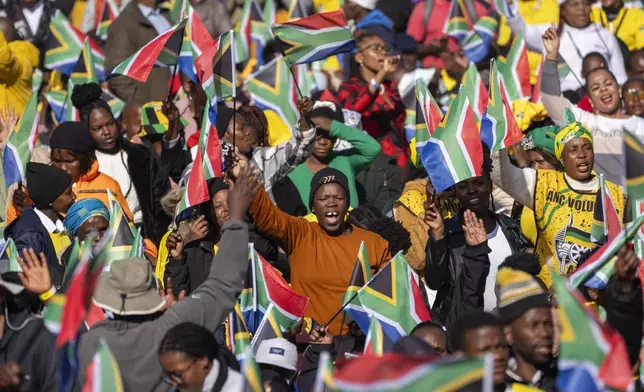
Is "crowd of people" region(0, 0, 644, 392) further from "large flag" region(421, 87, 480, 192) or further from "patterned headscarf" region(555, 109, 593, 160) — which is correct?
"large flag" region(421, 87, 480, 192)

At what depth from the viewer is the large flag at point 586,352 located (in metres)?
6.25

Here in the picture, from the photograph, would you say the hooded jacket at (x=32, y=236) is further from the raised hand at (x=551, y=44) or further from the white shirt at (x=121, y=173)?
the raised hand at (x=551, y=44)

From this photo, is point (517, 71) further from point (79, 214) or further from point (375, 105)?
point (79, 214)

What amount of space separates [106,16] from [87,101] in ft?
13.7

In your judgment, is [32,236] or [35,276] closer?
[35,276]

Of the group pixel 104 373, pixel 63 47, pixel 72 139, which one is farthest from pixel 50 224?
pixel 63 47

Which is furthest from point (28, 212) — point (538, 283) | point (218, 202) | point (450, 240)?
point (538, 283)

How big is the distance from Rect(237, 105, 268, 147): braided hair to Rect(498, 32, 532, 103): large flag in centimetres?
233

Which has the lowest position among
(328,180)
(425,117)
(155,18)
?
(328,180)

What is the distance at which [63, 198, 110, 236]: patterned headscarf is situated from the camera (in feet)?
30.3

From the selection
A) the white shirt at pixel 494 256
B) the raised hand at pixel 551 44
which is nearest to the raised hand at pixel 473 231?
the white shirt at pixel 494 256

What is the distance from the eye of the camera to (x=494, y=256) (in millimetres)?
9031

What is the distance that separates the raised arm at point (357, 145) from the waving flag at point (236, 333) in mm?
2442

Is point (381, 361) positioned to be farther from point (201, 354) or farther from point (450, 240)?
point (450, 240)
